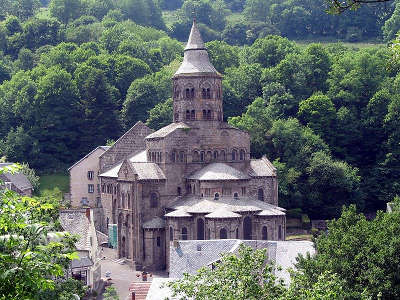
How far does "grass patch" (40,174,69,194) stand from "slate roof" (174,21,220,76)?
30.1 meters

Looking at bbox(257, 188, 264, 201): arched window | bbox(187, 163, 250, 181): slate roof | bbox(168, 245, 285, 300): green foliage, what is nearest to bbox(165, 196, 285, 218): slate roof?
bbox(187, 163, 250, 181): slate roof

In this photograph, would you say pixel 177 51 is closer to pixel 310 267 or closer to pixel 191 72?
pixel 191 72

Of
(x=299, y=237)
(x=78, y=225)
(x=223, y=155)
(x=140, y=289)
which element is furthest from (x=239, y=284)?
(x=299, y=237)

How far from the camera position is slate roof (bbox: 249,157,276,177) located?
8006cm

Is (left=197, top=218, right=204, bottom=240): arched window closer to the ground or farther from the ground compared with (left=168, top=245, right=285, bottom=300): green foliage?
farther from the ground

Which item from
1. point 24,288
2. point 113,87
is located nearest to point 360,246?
point 24,288

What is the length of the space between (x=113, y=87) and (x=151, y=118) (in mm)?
11678

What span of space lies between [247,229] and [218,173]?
18.4 ft

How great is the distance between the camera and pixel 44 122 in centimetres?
10956

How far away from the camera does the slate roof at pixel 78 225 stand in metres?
64.1

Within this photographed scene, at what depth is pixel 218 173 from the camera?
74.4 meters

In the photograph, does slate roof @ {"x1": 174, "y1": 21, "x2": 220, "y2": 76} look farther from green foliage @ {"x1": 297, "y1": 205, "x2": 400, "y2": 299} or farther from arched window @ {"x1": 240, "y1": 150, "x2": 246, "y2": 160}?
green foliage @ {"x1": 297, "y1": 205, "x2": 400, "y2": 299}

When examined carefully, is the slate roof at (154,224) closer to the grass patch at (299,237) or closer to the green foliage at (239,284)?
the grass patch at (299,237)

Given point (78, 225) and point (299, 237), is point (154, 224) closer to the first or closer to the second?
point (78, 225)
